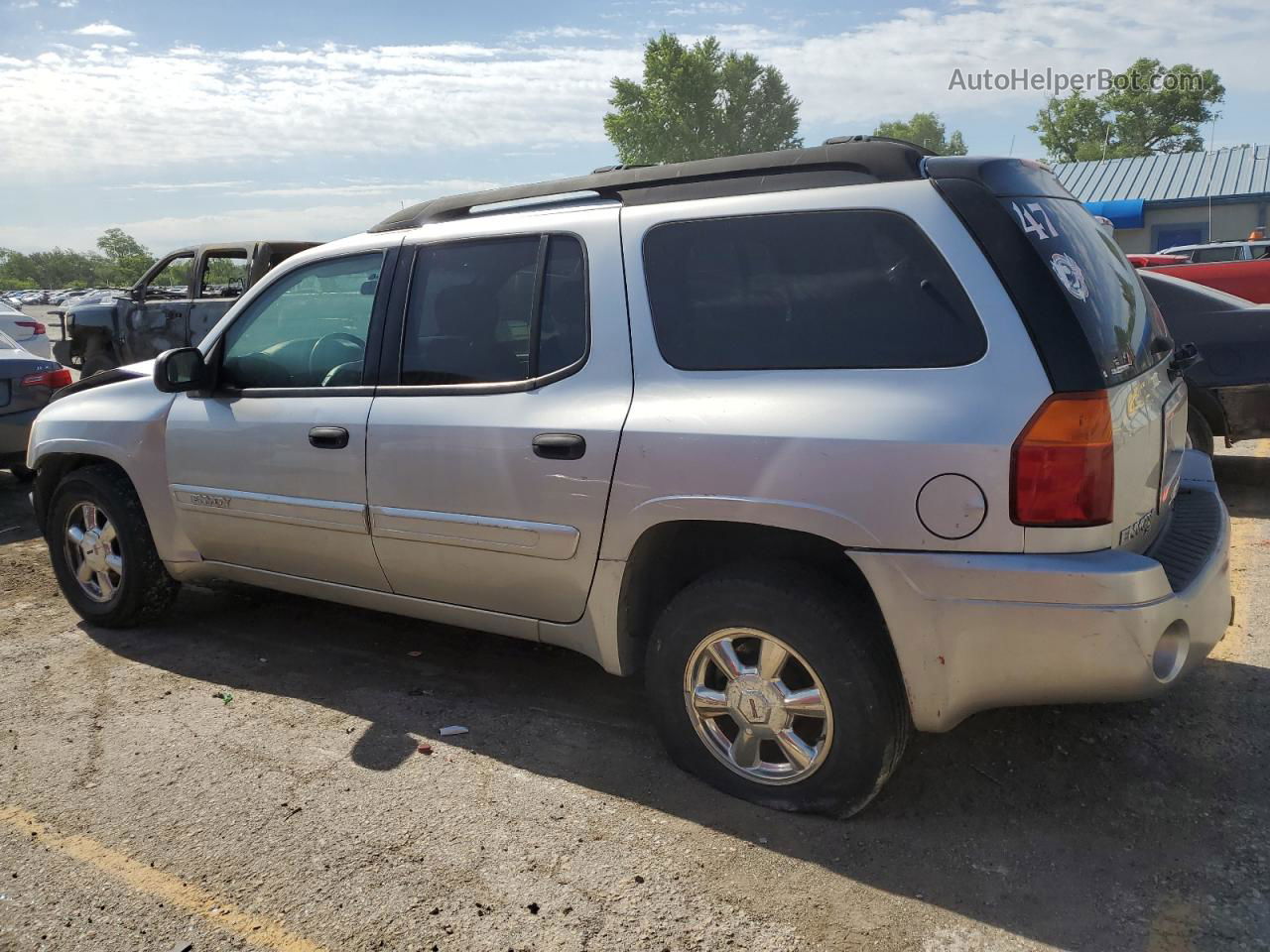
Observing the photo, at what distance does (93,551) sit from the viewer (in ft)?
16.2

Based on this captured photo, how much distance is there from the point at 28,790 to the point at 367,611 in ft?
6.44

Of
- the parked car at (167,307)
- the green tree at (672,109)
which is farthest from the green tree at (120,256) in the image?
the parked car at (167,307)

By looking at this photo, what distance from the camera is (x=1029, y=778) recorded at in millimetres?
3328

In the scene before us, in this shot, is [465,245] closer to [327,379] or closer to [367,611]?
[327,379]

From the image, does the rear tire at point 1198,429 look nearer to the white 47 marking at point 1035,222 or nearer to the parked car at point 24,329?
the white 47 marking at point 1035,222

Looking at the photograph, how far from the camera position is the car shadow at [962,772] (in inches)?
108

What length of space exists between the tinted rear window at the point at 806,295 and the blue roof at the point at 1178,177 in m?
35.5

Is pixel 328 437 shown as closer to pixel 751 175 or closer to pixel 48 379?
pixel 751 175

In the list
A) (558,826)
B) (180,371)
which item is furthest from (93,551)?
(558,826)

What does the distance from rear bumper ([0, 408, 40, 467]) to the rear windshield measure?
7.47 metres

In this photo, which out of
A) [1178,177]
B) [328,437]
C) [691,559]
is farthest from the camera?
[1178,177]

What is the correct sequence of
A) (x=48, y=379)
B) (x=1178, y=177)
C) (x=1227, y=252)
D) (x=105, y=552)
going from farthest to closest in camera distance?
(x=1178, y=177) < (x=1227, y=252) < (x=48, y=379) < (x=105, y=552)

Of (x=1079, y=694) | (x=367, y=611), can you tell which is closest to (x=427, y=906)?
(x=1079, y=694)

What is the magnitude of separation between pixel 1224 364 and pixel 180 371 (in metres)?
5.99
